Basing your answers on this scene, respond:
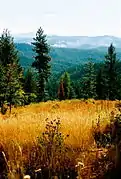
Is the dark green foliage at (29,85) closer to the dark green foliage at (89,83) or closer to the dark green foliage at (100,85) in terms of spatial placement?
the dark green foliage at (89,83)

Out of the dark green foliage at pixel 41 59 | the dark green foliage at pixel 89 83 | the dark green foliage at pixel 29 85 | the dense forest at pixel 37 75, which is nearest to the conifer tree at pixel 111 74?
the dense forest at pixel 37 75

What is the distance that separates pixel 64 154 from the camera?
6.27 meters

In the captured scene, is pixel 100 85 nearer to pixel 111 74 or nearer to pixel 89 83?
pixel 89 83

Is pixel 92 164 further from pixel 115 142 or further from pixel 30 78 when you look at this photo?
pixel 30 78

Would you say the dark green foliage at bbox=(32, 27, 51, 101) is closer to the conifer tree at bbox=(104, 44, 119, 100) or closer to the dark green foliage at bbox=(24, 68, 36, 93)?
the dark green foliage at bbox=(24, 68, 36, 93)

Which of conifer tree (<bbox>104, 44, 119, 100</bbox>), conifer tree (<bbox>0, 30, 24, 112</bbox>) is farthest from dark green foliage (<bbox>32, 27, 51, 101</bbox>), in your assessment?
conifer tree (<bbox>104, 44, 119, 100</bbox>)

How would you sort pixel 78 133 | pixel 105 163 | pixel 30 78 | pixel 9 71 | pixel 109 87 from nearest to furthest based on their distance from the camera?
pixel 105 163 < pixel 78 133 < pixel 9 71 < pixel 109 87 < pixel 30 78

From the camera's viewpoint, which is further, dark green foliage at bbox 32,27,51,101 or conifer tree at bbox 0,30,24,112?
dark green foliage at bbox 32,27,51,101

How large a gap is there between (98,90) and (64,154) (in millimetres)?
73552

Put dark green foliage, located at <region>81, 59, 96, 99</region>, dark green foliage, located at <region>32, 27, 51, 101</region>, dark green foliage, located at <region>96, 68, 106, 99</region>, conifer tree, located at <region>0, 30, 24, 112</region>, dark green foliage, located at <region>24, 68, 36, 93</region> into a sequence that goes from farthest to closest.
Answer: dark green foliage, located at <region>96, 68, 106, 99</region>
dark green foliage, located at <region>24, 68, 36, 93</region>
dark green foliage, located at <region>81, 59, 96, 99</region>
dark green foliage, located at <region>32, 27, 51, 101</region>
conifer tree, located at <region>0, 30, 24, 112</region>

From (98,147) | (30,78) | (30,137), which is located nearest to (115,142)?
(98,147)

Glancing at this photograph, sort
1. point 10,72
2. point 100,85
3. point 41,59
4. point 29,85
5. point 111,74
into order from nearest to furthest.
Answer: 1. point 10,72
2. point 41,59
3. point 111,74
4. point 29,85
5. point 100,85

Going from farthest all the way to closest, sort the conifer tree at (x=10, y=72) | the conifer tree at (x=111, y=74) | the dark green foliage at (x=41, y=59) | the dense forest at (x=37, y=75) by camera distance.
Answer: the conifer tree at (x=111, y=74) → the dark green foliage at (x=41, y=59) → the dense forest at (x=37, y=75) → the conifer tree at (x=10, y=72)

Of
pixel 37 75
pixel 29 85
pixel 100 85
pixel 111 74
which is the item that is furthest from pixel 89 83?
pixel 29 85
